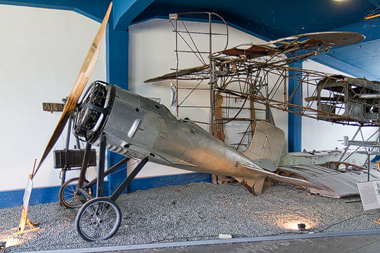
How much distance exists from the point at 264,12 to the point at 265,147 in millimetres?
4264

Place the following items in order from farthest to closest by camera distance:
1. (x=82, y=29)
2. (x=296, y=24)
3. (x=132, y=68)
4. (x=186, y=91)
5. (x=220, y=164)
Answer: (x=296, y=24), (x=186, y=91), (x=132, y=68), (x=82, y=29), (x=220, y=164)

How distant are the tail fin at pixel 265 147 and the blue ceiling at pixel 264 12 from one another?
362 centimetres

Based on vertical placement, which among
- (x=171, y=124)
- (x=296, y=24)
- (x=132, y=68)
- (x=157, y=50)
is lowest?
(x=171, y=124)

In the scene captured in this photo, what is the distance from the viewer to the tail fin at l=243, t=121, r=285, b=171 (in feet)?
18.4

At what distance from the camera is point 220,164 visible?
4.86 metres

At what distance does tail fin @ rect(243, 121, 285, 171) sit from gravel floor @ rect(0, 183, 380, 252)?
31.9 inches

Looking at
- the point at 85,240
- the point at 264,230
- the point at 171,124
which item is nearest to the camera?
the point at 85,240

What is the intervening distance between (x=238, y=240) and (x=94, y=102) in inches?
114

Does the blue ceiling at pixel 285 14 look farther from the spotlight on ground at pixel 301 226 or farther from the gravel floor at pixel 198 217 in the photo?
the spotlight on ground at pixel 301 226

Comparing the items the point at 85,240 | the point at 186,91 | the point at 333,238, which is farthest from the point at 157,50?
the point at 333,238

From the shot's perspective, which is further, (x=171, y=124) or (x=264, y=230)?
(x=171, y=124)

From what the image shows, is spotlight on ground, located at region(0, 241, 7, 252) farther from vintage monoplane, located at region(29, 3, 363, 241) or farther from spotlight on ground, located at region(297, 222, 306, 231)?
spotlight on ground, located at region(297, 222, 306, 231)

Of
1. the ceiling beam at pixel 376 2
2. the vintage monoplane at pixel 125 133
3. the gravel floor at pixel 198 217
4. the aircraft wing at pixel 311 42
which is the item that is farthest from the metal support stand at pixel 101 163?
the ceiling beam at pixel 376 2

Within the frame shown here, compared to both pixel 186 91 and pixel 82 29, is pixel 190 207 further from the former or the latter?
pixel 82 29
